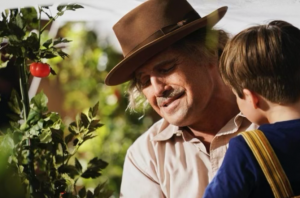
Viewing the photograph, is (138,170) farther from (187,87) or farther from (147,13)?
(147,13)

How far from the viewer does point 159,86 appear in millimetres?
1443

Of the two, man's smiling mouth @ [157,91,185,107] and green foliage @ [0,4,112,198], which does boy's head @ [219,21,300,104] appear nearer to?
man's smiling mouth @ [157,91,185,107]

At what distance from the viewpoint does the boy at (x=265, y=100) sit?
1.14 m

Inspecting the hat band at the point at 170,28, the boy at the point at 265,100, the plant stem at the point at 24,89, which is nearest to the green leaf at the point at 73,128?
the plant stem at the point at 24,89

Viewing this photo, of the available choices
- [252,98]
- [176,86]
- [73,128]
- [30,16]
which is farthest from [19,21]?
[252,98]

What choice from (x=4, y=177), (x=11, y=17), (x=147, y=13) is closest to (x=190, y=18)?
(x=147, y=13)

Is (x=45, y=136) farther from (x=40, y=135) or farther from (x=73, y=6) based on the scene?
(x=73, y=6)

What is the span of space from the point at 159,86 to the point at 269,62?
343mm

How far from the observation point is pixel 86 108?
1.46 metres

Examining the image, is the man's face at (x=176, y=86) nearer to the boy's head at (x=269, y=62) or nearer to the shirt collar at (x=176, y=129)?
the shirt collar at (x=176, y=129)

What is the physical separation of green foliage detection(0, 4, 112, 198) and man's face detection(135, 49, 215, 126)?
130 millimetres

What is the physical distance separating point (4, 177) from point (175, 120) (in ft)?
1.20

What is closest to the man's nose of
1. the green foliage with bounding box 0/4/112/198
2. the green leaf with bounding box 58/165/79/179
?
the green foliage with bounding box 0/4/112/198

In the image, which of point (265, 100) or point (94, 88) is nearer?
point (265, 100)
